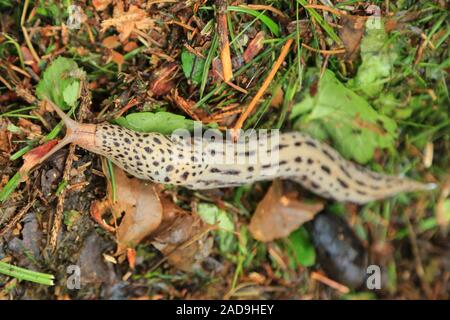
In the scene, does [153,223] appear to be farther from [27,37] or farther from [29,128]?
[27,37]

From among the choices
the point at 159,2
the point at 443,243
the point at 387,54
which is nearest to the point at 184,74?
the point at 159,2

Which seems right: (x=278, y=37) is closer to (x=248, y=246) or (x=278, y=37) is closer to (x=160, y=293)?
(x=248, y=246)

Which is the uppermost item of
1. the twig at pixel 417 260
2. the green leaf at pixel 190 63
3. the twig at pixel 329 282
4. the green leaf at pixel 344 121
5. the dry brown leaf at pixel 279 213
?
the green leaf at pixel 190 63

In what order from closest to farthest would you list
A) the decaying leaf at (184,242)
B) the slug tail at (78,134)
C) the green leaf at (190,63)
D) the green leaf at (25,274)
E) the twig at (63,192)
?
1. the slug tail at (78,134)
2. the twig at (63,192)
3. the green leaf at (25,274)
4. the green leaf at (190,63)
5. the decaying leaf at (184,242)

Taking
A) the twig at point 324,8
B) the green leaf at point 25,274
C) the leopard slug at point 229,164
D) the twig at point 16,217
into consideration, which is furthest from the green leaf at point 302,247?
the twig at point 16,217

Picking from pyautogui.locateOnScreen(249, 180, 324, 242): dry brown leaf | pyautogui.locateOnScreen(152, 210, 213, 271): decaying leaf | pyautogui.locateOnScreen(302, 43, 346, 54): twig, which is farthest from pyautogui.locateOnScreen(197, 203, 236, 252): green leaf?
pyautogui.locateOnScreen(302, 43, 346, 54): twig

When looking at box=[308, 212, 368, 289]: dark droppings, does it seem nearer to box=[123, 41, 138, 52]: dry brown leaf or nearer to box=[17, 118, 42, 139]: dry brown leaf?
box=[123, 41, 138, 52]: dry brown leaf

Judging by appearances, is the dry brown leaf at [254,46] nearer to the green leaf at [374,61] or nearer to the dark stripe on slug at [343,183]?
the green leaf at [374,61]
